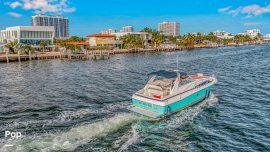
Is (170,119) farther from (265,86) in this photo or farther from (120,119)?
(265,86)

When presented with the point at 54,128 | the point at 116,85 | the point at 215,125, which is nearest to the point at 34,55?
the point at 116,85

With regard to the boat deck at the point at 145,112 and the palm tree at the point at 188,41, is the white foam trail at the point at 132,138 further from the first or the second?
the palm tree at the point at 188,41

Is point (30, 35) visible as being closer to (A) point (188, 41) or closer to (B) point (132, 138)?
(A) point (188, 41)

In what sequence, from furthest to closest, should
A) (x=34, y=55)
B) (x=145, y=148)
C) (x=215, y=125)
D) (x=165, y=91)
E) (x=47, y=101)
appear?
(x=34, y=55), (x=47, y=101), (x=165, y=91), (x=215, y=125), (x=145, y=148)

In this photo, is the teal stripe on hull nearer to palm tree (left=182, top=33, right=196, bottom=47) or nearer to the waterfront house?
the waterfront house
